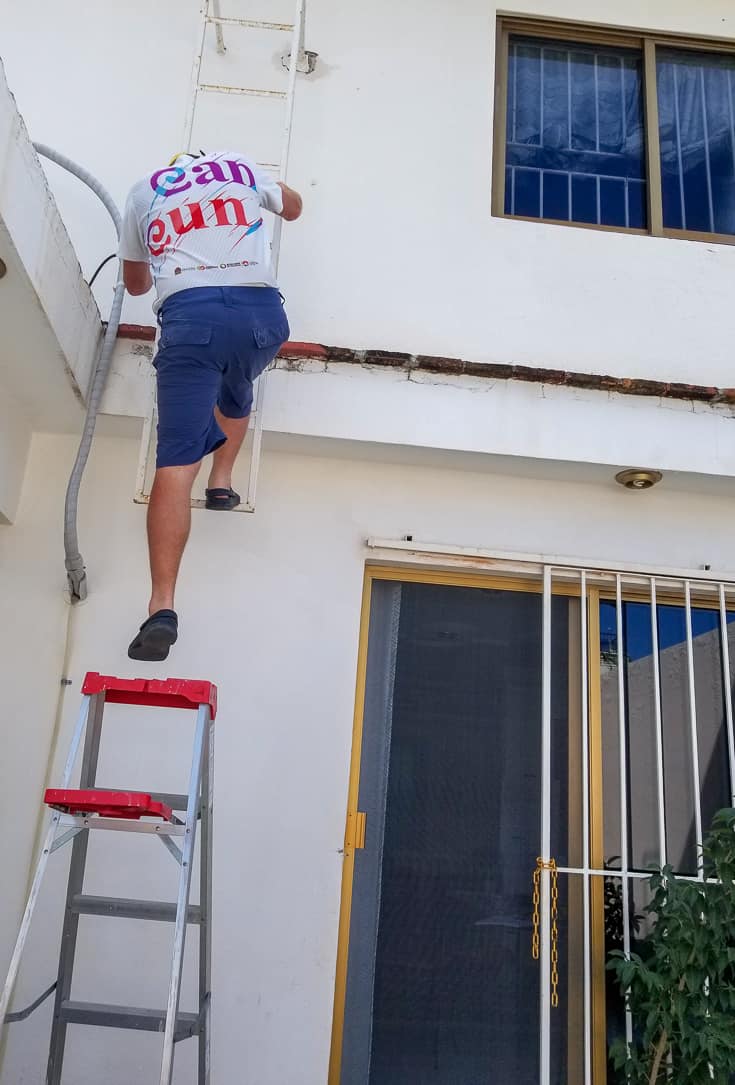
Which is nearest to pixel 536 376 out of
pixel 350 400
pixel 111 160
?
pixel 350 400

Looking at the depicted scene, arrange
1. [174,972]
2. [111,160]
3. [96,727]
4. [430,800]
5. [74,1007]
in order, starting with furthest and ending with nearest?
[111,160] → [430,800] → [96,727] → [74,1007] → [174,972]

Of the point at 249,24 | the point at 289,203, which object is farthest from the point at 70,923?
the point at 249,24

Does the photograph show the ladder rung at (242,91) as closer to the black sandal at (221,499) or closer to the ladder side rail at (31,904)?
the black sandal at (221,499)

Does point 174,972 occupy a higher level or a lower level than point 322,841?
lower

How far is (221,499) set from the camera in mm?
3053

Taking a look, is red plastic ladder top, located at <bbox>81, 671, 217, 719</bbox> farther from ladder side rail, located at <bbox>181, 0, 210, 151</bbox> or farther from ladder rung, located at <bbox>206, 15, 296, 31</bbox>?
ladder rung, located at <bbox>206, 15, 296, 31</bbox>

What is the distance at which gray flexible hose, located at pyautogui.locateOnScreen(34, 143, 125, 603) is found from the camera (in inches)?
123

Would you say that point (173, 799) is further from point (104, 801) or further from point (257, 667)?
point (257, 667)

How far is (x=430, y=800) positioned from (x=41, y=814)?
4.11 ft

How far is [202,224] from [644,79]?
2.39 metres

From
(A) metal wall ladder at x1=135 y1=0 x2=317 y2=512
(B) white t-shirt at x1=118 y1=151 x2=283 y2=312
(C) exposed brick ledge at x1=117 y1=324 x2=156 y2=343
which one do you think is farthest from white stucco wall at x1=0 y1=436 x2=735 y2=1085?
(B) white t-shirt at x1=118 y1=151 x2=283 y2=312

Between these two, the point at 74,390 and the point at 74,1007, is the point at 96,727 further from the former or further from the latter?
the point at 74,390

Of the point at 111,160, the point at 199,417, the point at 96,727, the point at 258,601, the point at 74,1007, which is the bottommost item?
the point at 74,1007

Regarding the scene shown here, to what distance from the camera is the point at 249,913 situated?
3.05 m
